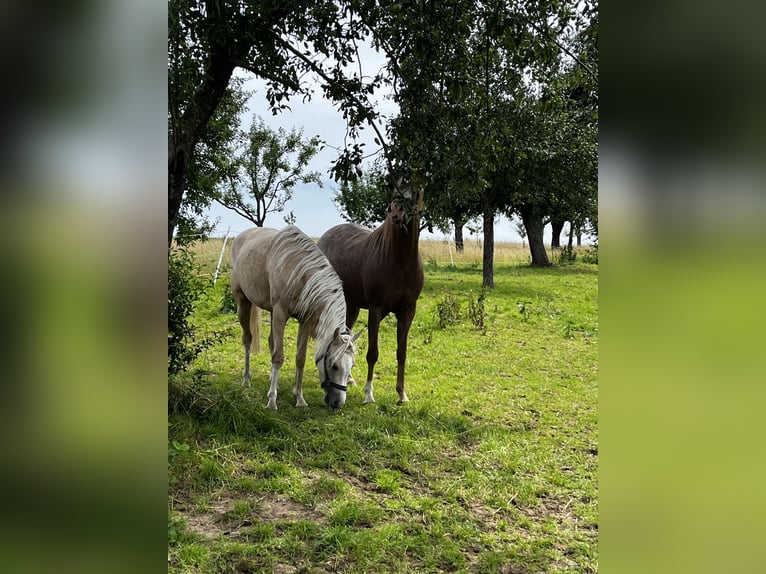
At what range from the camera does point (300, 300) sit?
15.7 ft

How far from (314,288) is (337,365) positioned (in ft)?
2.66

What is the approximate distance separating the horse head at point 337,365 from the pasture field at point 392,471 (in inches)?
7.5

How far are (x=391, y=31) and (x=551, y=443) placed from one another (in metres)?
3.48

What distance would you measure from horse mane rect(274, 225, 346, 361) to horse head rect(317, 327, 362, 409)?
0.14 feet

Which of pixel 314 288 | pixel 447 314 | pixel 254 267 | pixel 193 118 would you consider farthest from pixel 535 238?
pixel 193 118

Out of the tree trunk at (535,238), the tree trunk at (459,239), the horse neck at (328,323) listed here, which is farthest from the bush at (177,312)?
the tree trunk at (535,238)

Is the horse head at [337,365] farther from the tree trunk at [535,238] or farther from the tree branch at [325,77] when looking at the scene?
the tree trunk at [535,238]

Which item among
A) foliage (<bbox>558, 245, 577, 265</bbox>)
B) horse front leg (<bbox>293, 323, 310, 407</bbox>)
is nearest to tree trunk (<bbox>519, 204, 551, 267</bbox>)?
foliage (<bbox>558, 245, 577, 265</bbox>)

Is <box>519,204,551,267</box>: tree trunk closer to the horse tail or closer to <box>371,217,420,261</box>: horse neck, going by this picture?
<box>371,217,420,261</box>: horse neck

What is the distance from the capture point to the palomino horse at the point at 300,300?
4.58m
